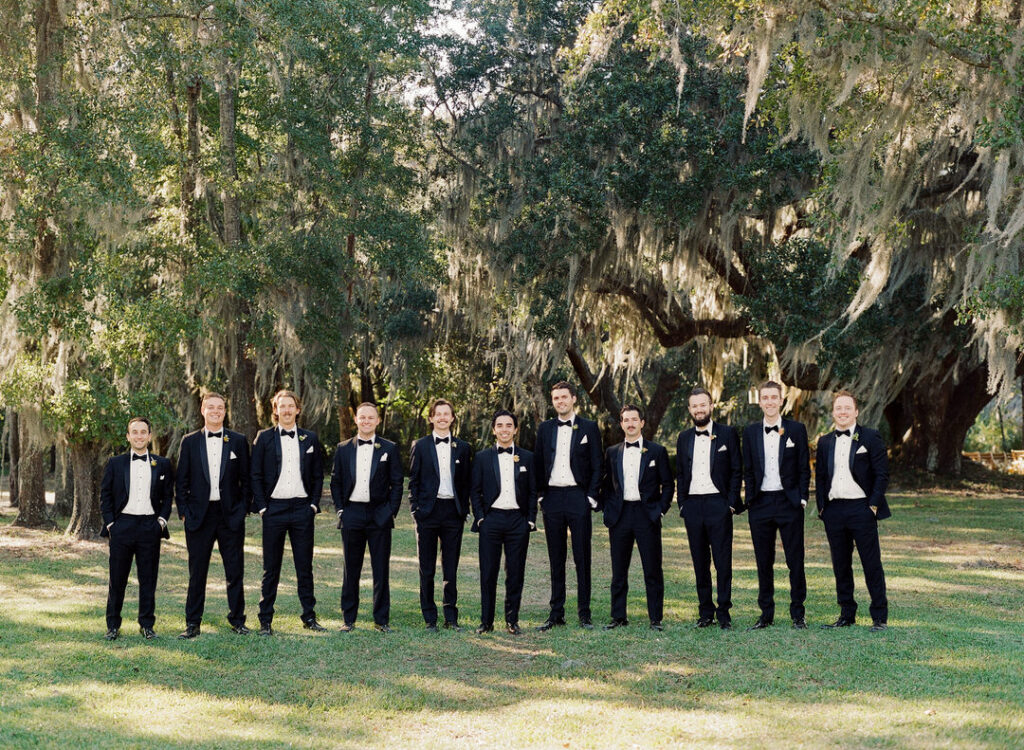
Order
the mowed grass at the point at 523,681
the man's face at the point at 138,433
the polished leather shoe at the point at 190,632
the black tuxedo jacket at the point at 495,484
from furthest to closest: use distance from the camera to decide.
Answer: the black tuxedo jacket at the point at 495,484, the polished leather shoe at the point at 190,632, the man's face at the point at 138,433, the mowed grass at the point at 523,681

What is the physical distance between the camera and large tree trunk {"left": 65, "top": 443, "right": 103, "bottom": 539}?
12570mm

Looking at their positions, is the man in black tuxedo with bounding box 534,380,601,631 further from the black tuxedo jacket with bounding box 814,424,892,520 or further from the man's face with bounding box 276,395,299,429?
the man's face with bounding box 276,395,299,429

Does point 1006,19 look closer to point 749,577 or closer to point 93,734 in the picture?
point 749,577

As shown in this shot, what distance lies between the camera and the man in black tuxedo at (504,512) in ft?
22.2

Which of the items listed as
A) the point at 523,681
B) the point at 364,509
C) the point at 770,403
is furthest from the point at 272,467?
the point at 770,403

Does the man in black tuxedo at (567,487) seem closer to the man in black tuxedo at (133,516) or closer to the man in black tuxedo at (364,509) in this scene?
the man in black tuxedo at (364,509)

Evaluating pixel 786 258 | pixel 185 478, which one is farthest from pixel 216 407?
pixel 786 258

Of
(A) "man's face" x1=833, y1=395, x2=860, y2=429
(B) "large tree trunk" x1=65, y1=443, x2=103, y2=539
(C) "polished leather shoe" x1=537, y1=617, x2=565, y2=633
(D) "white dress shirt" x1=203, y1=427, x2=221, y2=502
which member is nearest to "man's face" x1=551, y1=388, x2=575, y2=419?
(C) "polished leather shoe" x1=537, y1=617, x2=565, y2=633

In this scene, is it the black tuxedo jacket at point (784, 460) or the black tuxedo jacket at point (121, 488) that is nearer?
the black tuxedo jacket at point (121, 488)

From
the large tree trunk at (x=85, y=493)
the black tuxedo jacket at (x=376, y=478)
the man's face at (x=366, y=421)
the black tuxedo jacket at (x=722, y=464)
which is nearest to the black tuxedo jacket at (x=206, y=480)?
the black tuxedo jacket at (x=376, y=478)

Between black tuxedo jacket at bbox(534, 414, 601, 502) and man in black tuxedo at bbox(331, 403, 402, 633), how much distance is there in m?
0.97

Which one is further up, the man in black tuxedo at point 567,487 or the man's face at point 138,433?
the man's face at point 138,433

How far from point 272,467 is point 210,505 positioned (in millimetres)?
450

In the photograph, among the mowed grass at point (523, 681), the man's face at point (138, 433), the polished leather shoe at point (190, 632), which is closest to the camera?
the mowed grass at point (523, 681)
